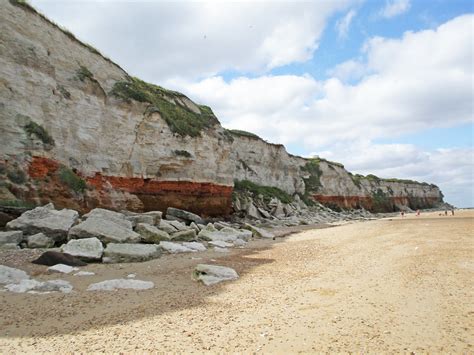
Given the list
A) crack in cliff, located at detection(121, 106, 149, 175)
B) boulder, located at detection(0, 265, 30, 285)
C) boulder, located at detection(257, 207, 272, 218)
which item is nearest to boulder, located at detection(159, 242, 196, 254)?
boulder, located at detection(0, 265, 30, 285)

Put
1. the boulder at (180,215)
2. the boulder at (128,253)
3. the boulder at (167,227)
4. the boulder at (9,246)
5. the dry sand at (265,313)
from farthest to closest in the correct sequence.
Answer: the boulder at (180,215)
the boulder at (167,227)
the boulder at (9,246)
the boulder at (128,253)
the dry sand at (265,313)

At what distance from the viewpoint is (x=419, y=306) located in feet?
17.9

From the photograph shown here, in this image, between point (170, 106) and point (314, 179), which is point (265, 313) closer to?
point (170, 106)

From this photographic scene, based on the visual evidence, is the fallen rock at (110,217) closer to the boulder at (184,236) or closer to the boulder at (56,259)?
the boulder at (184,236)

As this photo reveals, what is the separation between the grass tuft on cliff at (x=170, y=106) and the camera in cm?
2222

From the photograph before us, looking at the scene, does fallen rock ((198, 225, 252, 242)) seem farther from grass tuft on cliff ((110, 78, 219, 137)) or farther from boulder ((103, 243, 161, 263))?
grass tuft on cliff ((110, 78, 219, 137))

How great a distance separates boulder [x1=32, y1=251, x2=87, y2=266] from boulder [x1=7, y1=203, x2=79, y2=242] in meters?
2.44

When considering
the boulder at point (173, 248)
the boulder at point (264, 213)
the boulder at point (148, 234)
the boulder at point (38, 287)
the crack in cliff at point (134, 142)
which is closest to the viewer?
the boulder at point (38, 287)

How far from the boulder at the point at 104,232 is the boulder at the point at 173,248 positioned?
1049mm

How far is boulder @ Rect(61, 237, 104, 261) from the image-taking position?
9805 millimetres

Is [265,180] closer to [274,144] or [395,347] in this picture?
[274,144]

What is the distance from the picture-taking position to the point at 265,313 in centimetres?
549

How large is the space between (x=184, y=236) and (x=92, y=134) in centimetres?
878

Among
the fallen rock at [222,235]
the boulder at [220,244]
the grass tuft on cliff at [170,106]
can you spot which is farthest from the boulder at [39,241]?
the grass tuft on cliff at [170,106]
